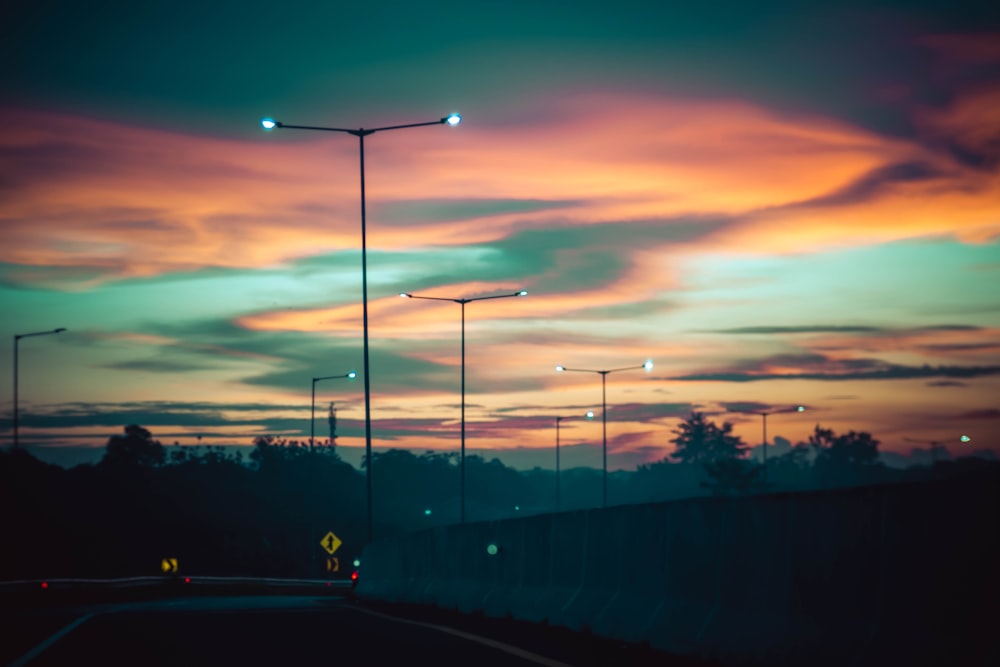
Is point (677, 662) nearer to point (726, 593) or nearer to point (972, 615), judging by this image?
point (726, 593)

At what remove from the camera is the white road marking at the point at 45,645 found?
14.8 m

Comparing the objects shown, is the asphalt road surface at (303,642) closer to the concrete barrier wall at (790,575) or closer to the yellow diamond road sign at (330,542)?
the concrete barrier wall at (790,575)

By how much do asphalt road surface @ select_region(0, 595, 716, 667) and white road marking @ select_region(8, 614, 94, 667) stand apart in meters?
0.01

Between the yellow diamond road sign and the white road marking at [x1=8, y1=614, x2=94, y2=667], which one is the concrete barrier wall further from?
the yellow diamond road sign

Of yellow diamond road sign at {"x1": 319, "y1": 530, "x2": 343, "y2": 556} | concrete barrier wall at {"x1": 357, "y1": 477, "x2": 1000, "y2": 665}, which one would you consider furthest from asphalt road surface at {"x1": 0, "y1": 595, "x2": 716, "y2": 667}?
yellow diamond road sign at {"x1": 319, "y1": 530, "x2": 343, "y2": 556}

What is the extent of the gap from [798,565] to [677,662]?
2.02 meters

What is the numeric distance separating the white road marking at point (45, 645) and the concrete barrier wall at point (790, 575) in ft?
20.9

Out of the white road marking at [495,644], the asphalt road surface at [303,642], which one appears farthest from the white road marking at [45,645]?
the white road marking at [495,644]

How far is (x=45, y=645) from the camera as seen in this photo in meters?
17.1

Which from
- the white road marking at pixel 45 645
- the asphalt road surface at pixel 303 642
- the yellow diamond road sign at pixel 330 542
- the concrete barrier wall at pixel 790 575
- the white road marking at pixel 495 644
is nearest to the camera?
the concrete barrier wall at pixel 790 575

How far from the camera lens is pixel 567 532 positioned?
19.4 metres

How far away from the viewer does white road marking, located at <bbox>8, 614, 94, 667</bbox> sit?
14.8 m

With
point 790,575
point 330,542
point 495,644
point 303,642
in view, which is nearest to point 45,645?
point 303,642

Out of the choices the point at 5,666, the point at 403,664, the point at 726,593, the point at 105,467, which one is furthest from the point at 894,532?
the point at 105,467
